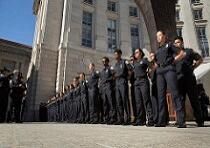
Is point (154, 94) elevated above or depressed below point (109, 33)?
below

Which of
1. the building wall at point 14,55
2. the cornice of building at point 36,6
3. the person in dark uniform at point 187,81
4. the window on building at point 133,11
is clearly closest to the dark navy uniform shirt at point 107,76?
the person in dark uniform at point 187,81

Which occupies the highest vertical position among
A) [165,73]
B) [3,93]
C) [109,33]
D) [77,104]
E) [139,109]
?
[109,33]

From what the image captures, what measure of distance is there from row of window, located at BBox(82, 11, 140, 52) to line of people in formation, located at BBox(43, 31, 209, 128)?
13649 millimetres

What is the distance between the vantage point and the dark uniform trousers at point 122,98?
554 cm

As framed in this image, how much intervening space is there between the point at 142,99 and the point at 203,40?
73.3 feet

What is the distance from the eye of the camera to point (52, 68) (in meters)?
19.0

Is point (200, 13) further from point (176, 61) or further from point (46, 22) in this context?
point (176, 61)

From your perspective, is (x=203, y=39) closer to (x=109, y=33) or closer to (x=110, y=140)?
(x=109, y=33)

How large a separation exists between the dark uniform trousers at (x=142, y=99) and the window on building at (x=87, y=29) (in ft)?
53.6

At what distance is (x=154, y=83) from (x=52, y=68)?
50.6 ft

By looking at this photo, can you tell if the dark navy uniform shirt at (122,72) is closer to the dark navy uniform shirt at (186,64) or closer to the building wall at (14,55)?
the dark navy uniform shirt at (186,64)

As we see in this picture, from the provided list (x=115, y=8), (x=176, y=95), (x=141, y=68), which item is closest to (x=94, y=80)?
(x=141, y=68)

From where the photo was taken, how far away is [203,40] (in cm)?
2447

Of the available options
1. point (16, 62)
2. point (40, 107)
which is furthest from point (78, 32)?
point (16, 62)
